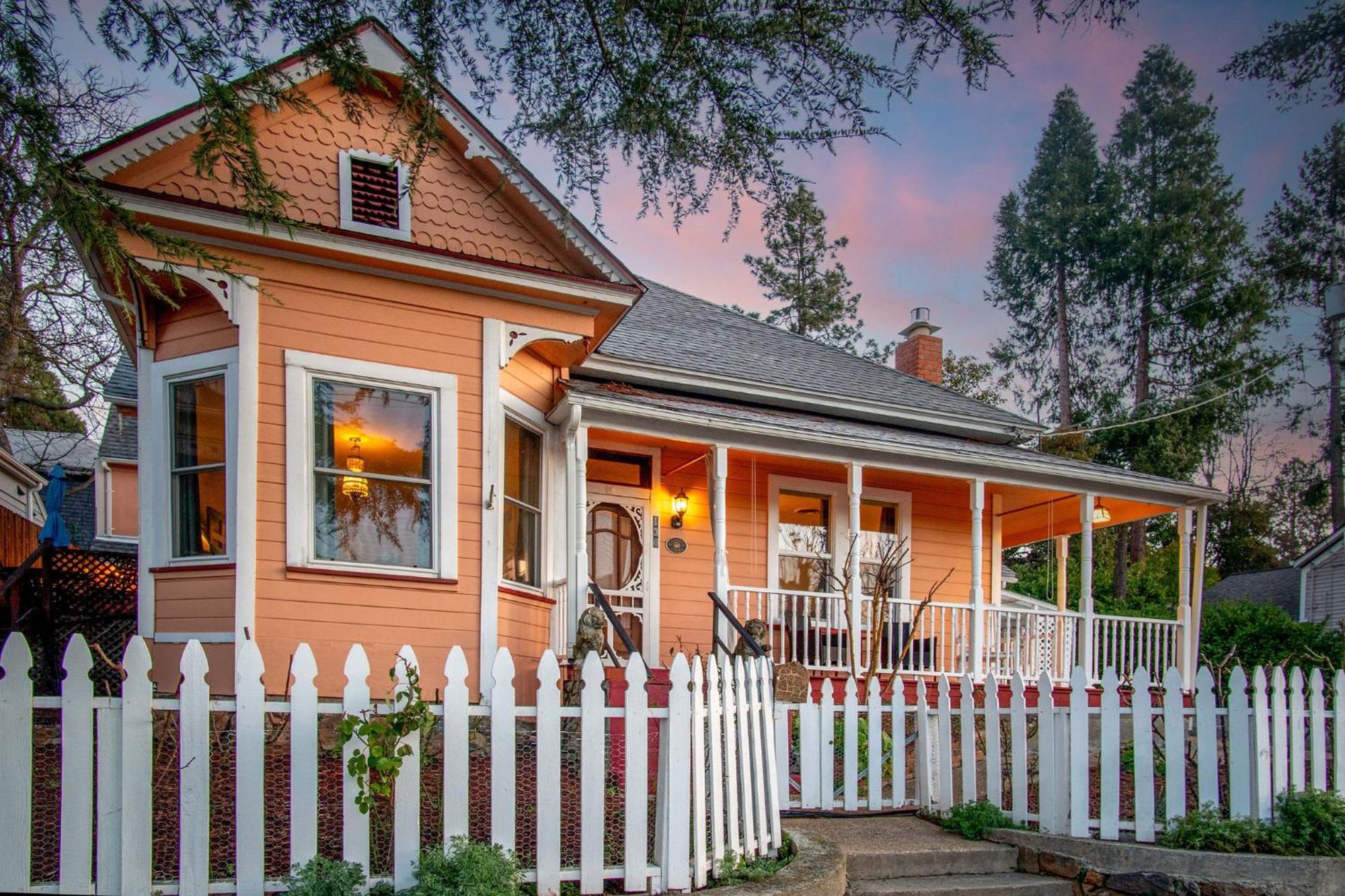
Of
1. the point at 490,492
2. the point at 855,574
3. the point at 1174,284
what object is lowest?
the point at 855,574

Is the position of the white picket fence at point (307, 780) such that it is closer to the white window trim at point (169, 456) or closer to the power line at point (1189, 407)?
the white window trim at point (169, 456)

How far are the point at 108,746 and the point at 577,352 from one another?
6.41m

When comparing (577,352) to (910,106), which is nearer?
(910,106)

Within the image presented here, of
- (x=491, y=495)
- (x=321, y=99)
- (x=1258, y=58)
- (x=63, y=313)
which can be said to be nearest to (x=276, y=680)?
(x=491, y=495)

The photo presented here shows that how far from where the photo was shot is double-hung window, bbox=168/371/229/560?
26.6 feet

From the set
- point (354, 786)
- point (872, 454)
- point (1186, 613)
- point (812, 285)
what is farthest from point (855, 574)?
point (812, 285)

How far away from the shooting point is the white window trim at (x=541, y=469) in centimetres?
945

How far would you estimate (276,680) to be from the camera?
7.64m

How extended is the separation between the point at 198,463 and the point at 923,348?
41.3ft

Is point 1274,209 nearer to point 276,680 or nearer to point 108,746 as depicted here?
point 276,680

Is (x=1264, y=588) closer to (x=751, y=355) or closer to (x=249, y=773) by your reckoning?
(x=751, y=355)

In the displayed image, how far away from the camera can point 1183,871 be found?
6.27 m

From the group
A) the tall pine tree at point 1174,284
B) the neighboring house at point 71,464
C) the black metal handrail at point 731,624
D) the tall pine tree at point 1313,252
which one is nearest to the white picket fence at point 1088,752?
the black metal handrail at point 731,624

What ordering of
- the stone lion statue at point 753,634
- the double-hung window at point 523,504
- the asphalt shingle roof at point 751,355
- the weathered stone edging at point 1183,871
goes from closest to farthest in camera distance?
the weathered stone edging at point 1183,871 → the double-hung window at point 523,504 → the stone lion statue at point 753,634 → the asphalt shingle roof at point 751,355
